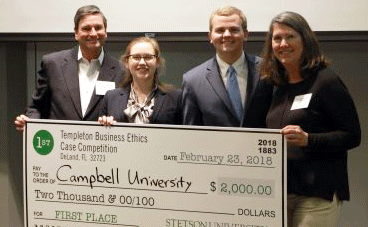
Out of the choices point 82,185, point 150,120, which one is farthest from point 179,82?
point 82,185

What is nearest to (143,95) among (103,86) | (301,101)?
(103,86)

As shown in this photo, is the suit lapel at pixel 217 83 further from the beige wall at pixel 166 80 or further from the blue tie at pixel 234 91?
the beige wall at pixel 166 80

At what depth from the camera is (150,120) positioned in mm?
2809

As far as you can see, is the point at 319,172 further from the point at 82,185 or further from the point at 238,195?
the point at 82,185

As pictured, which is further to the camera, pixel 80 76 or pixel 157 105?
pixel 80 76

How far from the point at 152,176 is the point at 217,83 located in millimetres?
590

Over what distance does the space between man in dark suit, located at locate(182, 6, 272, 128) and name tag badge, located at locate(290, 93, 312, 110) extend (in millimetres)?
302

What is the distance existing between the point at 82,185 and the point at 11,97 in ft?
6.97

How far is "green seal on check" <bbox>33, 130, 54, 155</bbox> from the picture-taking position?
9.10 feet

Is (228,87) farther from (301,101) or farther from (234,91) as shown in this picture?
(301,101)

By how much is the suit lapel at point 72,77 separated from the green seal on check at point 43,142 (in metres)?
0.32

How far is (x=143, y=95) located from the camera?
2.86 meters

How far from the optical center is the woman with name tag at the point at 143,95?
9.18 feet

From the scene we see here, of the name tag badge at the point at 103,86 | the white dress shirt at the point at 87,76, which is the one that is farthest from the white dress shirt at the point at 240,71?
the white dress shirt at the point at 87,76
